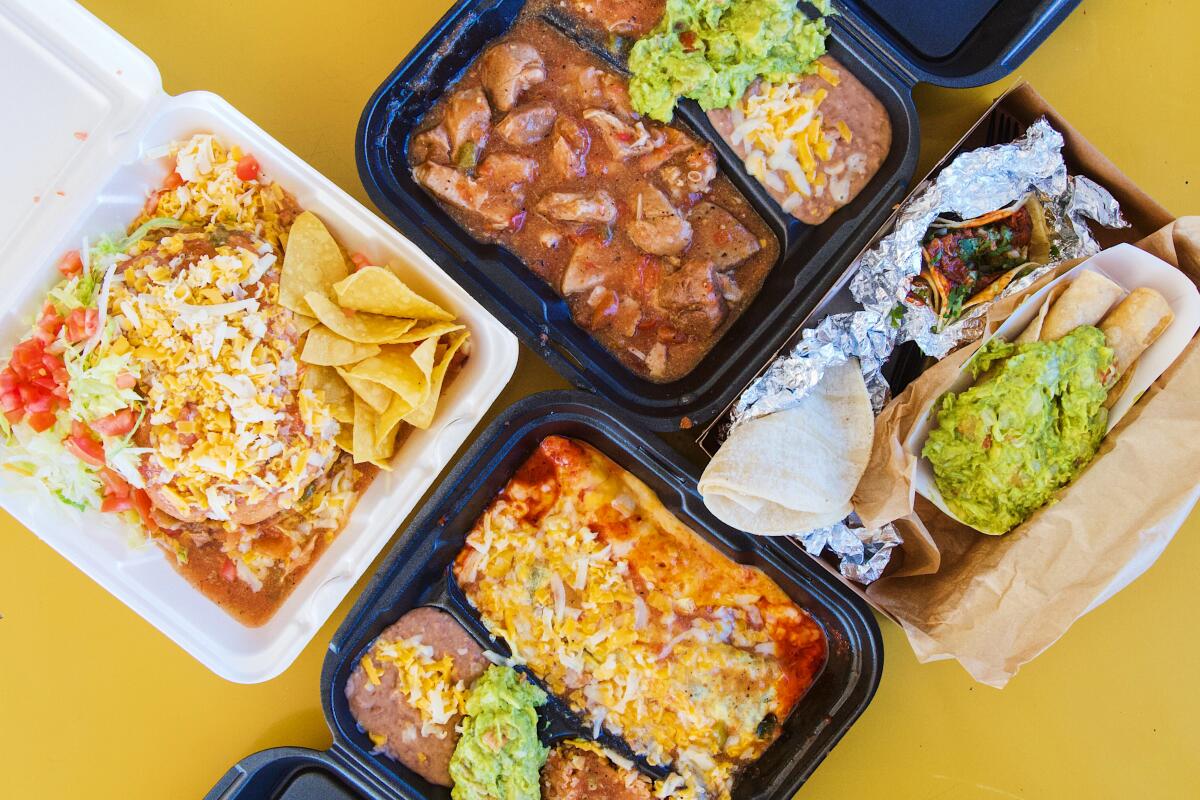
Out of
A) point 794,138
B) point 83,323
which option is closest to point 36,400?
point 83,323

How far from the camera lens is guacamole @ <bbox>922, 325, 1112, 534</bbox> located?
6.00ft

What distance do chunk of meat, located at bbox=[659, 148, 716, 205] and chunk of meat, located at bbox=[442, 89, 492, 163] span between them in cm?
54

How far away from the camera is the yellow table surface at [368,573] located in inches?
96.0

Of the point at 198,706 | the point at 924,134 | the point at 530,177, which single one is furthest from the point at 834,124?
the point at 198,706

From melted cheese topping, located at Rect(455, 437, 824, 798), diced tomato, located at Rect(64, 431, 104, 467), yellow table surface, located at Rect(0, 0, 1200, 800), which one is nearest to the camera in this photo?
diced tomato, located at Rect(64, 431, 104, 467)

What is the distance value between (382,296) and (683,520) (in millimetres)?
1056

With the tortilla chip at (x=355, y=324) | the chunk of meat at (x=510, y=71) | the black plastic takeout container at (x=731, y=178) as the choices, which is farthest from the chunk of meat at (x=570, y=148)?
the tortilla chip at (x=355, y=324)

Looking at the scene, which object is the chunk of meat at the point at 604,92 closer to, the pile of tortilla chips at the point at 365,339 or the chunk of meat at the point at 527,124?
the chunk of meat at the point at 527,124

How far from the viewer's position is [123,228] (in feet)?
7.31

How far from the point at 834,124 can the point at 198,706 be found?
2635mm

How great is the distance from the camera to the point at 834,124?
2.22m

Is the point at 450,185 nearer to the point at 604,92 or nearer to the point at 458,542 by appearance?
the point at 604,92

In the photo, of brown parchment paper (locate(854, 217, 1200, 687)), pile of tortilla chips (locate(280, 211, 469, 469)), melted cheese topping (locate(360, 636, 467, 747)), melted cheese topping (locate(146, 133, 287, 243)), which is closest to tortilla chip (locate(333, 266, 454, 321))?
pile of tortilla chips (locate(280, 211, 469, 469))

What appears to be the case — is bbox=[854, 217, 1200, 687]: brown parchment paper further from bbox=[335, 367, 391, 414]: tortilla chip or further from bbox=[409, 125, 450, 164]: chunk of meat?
bbox=[409, 125, 450, 164]: chunk of meat
